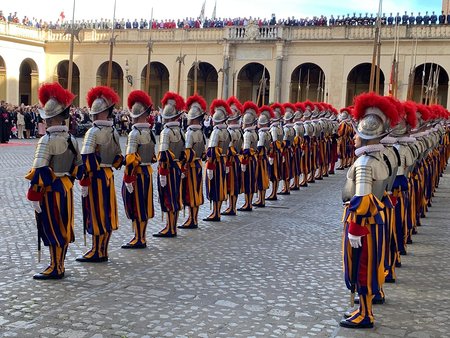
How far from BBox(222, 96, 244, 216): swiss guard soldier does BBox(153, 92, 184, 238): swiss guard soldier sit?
1758mm

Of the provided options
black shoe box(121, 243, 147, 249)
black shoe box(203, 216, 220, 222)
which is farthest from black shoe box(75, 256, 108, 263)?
black shoe box(203, 216, 220, 222)

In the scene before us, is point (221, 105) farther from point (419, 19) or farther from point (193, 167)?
point (419, 19)

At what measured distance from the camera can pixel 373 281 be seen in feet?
17.7

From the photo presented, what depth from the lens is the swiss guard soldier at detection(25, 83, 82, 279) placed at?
6.27m

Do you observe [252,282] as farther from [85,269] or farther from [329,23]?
[329,23]

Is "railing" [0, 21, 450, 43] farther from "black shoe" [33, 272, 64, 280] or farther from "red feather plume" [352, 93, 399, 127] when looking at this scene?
"black shoe" [33, 272, 64, 280]

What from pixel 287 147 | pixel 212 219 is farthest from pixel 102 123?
pixel 287 147

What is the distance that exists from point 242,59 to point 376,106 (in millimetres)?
28459

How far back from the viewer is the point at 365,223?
5.34 metres

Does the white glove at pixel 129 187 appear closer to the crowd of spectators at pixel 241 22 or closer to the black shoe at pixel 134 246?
the black shoe at pixel 134 246

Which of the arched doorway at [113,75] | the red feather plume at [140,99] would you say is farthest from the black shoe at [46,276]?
the arched doorway at [113,75]

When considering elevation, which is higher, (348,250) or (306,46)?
(306,46)

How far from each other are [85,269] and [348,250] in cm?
299

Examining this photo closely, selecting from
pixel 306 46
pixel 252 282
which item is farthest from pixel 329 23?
pixel 252 282
